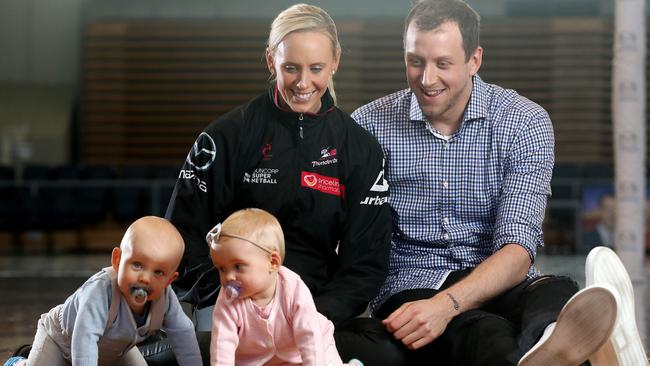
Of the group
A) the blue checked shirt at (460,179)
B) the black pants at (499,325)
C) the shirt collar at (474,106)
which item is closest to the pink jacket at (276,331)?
the black pants at (499,325)

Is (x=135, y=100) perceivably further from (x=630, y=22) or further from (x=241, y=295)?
(x=241, y=295)

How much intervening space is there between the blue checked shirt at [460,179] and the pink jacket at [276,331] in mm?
605

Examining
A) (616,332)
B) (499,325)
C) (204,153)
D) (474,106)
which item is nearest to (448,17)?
(474,106)

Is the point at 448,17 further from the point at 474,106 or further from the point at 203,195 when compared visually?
the point at 203,195

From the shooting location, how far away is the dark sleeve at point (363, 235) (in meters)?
2.78

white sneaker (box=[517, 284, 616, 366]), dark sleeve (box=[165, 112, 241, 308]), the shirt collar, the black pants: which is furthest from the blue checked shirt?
white sneaker (box=[517, 284, 616, 366])

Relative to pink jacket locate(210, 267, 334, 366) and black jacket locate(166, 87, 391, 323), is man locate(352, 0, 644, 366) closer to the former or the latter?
black jacket locate(166, 87, 391, 323)

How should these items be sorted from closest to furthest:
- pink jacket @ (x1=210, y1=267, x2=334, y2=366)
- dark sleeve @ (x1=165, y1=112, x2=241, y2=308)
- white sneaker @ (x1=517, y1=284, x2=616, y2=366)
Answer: white sneaker @ (x1=517, y1=284, x2=616, y2=366) < pink jacket @ (x1=210, y1=267, x2=334, y2=366) < dark sleeve @ (x1=165, y1=112, x2=241, y2=308)

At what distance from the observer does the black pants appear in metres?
2.41

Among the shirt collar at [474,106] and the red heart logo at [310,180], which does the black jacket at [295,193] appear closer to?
the red heart logo at [310,180]

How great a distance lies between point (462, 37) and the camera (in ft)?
9.38

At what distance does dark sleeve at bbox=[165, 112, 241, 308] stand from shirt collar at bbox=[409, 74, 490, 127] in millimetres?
552

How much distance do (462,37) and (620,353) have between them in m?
1.00

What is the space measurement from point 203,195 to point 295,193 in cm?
26
